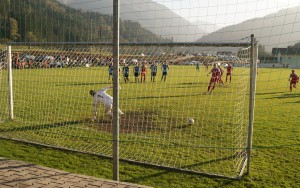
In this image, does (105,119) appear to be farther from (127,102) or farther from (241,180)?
(241,180)

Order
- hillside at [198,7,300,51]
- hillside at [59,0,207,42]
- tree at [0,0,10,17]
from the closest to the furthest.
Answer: hillside at [198,7,300,51] → hillside at [59,0,207,42] → tree at [0,0,10,17]

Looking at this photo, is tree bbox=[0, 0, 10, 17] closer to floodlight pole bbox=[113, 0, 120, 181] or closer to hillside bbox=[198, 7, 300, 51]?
floodlight pole bbox=[113, 0, 120, 181]

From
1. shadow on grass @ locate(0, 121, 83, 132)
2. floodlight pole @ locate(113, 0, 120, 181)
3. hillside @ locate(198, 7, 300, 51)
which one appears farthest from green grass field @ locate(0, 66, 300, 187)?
hillside @ locate(198, 7, 300, 51)

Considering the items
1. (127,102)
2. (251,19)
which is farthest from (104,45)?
(127,102)

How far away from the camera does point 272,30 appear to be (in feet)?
16.7

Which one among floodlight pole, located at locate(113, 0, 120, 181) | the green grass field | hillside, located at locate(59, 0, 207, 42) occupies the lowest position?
the green grass field

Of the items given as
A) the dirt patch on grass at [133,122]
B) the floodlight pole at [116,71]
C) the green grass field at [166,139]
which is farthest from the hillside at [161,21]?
the dirt patch on grass at [133,122]

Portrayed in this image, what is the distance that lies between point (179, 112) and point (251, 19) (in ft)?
21.3

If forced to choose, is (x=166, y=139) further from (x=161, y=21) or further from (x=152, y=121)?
(x=161, y=21)

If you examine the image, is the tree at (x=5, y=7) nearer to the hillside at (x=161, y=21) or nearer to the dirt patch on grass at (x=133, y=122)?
the dirt patch on grass at (x=133, y=122)

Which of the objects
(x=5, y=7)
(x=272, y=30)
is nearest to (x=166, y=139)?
(x=272, y=30)

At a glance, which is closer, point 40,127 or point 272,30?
point 272,30

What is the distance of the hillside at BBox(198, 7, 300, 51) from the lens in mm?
4895

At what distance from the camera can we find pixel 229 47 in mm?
5207
